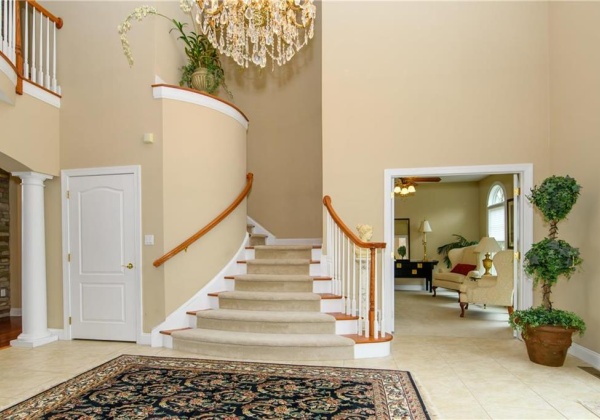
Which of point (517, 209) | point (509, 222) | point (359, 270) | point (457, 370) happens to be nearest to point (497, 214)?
point (509, 222)

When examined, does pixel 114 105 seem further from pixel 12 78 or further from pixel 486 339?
pixel 486 339

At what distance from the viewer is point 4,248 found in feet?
21.3

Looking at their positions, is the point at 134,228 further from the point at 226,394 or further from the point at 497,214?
the point at 497,214

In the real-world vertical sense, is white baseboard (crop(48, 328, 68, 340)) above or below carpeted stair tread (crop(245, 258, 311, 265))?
below

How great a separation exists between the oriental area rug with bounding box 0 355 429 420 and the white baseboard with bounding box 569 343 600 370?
1892 mm

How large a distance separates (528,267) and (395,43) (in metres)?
3.14

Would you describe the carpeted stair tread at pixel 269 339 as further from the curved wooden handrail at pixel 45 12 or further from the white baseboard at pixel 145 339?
the curved wooden handrail at pixel 45 12

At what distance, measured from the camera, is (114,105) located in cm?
483

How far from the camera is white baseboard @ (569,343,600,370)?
3.81 metres

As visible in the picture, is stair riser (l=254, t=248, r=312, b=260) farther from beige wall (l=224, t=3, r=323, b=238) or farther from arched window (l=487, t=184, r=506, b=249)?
arched window (l=487, t=184, r=506, b=249)

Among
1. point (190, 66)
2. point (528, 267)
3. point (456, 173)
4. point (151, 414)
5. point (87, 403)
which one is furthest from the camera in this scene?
point (190, 66)

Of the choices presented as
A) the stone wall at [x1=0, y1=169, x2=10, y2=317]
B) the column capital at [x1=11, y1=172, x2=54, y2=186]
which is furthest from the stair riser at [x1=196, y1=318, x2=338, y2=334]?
the stone wall at [x1=0, y1=169, x2=10, y2=317]

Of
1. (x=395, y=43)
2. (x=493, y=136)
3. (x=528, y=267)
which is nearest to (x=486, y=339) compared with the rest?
(x=528, y=267)

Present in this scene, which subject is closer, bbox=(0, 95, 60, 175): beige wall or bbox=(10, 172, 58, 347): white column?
bbox=(0, 95, 60, 175): beige wall
